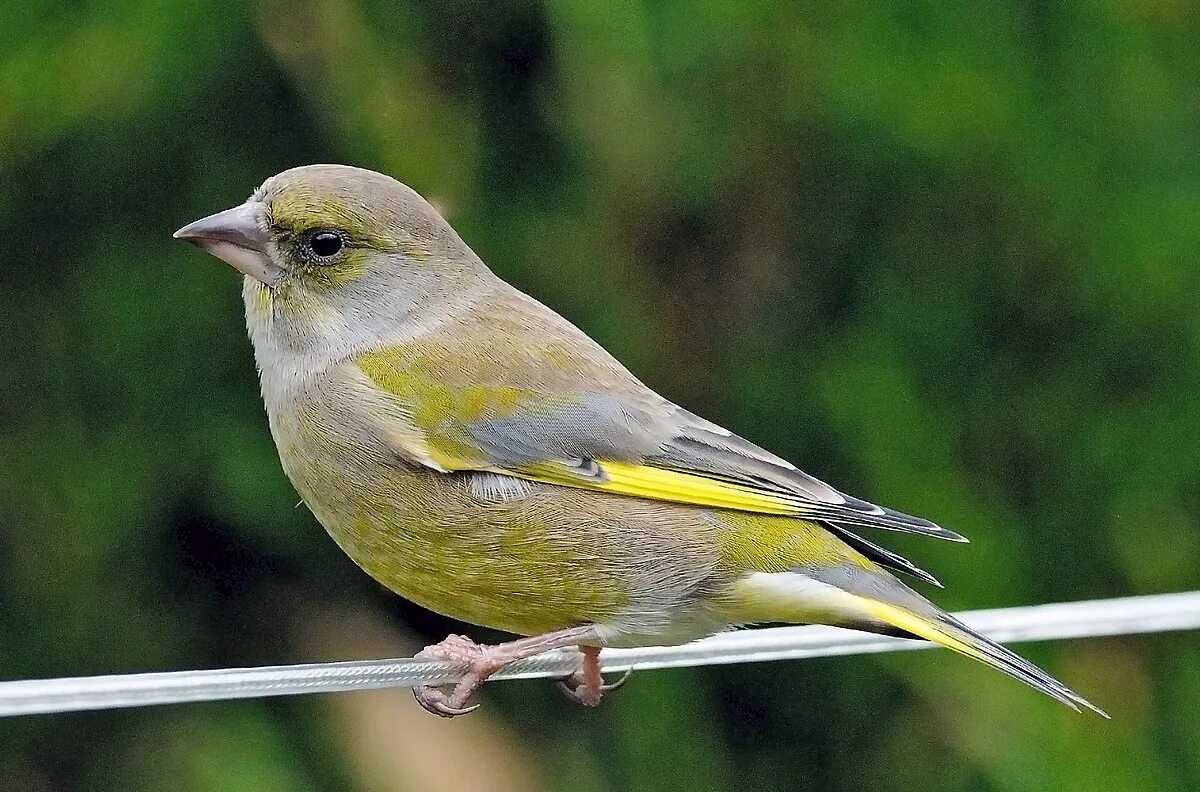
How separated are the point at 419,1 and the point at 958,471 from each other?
1321 mm

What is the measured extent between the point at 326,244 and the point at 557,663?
71 centimetres

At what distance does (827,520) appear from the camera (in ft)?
6.53

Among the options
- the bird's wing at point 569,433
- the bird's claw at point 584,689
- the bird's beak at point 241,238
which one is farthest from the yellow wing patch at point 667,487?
the bird's beak at point 241,238

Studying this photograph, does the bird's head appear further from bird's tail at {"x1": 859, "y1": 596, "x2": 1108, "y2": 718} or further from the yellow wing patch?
bird's tail at {"x1": 859, "y1": 596, "x2": 1108, "y2": 718}

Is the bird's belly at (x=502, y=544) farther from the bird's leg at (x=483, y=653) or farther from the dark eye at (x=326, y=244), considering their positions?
the dark eye at (x=326, y=244)

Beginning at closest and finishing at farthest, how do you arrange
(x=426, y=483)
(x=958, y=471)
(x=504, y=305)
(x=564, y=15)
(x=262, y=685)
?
(x=262, y=685) < (x=426, y=483) < (x=504, y=305) < (x=564, y=15) < (x=958, y=471)

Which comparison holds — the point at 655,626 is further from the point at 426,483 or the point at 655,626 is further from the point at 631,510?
the point at 426,483

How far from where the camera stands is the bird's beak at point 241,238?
6.33 feet

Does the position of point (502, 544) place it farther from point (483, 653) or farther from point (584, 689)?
point (584, 689)

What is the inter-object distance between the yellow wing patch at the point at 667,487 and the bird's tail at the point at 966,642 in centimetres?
19

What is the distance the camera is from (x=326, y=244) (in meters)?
2.05

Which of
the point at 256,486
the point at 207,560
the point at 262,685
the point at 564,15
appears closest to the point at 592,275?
the point at 564,15

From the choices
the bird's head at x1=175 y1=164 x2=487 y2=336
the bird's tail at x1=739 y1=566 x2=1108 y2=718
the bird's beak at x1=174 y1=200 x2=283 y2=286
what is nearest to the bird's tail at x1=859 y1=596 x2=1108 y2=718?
the bird's tail at x1=739 y1=566 x2=1108 y2=718

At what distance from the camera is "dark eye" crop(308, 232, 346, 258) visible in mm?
2043
